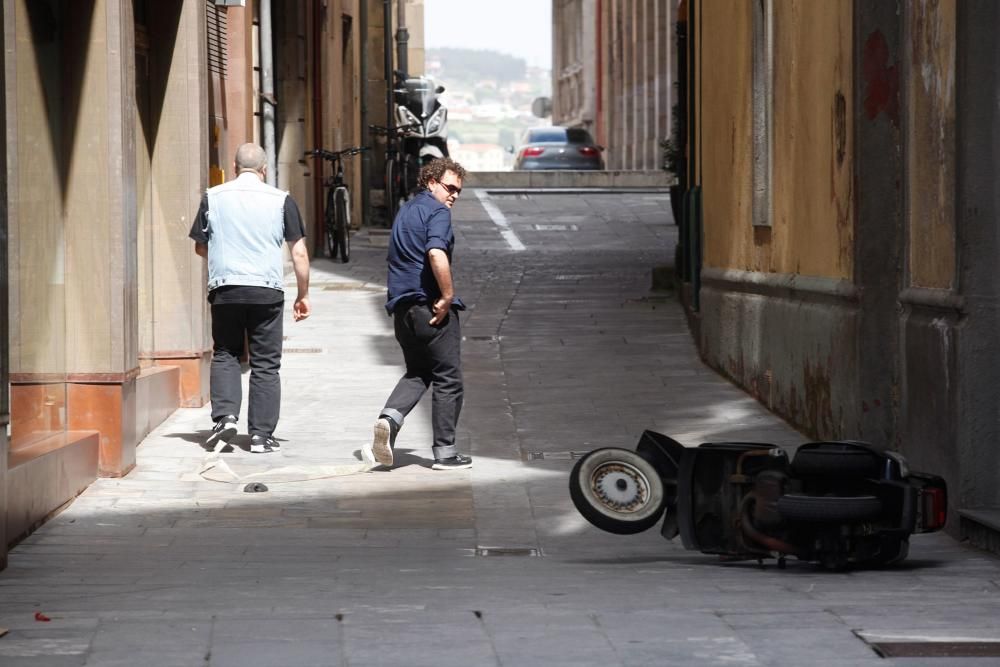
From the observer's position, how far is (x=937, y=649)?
16.6ft

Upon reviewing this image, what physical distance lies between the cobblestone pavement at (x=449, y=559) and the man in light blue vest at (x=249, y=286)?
331 mm

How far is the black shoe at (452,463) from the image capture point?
1018cm

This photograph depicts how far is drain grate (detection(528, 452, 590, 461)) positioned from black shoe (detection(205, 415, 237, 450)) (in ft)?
5.43

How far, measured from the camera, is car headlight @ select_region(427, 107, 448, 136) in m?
32.2

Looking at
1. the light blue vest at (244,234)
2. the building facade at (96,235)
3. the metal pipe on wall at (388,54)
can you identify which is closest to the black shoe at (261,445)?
the building facade at (96,235)

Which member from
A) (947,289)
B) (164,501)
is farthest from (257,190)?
(947,289)

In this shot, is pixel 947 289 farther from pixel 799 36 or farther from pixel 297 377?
pixel 297 377

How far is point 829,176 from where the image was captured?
421 inches

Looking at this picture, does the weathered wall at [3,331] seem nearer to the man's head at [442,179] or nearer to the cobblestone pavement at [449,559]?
the cobblestone pavement at [449,559]

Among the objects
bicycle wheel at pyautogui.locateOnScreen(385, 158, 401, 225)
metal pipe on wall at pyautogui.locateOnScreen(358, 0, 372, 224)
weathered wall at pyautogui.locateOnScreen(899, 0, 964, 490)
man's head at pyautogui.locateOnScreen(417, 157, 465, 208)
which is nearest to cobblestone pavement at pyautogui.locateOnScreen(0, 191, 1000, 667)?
weathered wall at pyautogui.locateOnScreen(899, 0, 964, 490)

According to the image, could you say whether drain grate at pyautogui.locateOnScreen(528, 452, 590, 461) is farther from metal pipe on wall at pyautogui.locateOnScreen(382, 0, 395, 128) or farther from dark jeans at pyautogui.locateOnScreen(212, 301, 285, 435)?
metal pipe on wall at pyautogui.locateOnScreen(382, 0, 395, 128)

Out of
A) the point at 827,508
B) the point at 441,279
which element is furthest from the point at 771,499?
the point at 441,279

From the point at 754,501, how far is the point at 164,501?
324cm

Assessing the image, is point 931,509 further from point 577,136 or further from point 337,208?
point 577,136
